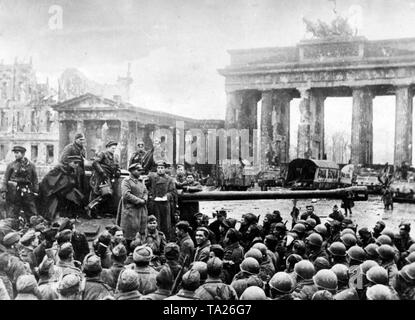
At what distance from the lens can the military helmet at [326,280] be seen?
4.85 m

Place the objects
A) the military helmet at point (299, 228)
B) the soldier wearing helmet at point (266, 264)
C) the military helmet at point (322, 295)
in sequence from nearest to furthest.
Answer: the military helmet at point (322, 295) → the soldier wearing helmet at point (266, 264) → the military helmet at point (299, 228)

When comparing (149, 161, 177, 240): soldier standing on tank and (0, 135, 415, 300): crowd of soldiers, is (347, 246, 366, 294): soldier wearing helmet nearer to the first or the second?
(0, 135, 415, 300): crowd of soldiers

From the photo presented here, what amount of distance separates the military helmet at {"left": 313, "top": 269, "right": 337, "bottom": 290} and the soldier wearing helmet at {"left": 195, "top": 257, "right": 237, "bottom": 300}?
813 millimetres

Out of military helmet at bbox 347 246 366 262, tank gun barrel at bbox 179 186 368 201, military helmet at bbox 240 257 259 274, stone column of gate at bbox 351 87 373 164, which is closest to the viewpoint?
military helmet at bbox 240 257 259 274

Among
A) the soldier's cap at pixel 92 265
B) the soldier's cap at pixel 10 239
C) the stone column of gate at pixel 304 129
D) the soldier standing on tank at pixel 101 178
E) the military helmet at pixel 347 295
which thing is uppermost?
the stone column of gate at pixel 304 129

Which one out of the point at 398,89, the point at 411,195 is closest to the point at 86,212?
the point at 411,195

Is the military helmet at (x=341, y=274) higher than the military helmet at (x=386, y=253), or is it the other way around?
the military helmet at (x=386, y=253)

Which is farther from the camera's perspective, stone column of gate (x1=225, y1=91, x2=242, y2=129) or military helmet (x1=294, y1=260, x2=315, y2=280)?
stone column of gate (x1=225, y1=91, x2=242, y2=129)

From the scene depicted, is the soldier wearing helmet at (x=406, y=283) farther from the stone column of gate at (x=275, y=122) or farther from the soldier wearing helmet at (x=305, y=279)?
the stone column of gate at (x=275, y=122)

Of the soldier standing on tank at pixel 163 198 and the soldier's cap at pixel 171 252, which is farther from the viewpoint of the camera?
the soldier standing on tank at pixel 163 198

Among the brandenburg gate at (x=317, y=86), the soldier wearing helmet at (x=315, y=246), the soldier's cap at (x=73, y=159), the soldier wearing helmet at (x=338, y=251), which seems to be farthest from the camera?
the brandenburg gate at (x=317, y=86)

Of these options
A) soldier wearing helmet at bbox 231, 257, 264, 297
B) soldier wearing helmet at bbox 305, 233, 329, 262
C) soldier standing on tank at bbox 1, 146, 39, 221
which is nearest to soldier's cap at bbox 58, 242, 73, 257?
soldier wearing helmet at bbox 231, 257, 264, 297

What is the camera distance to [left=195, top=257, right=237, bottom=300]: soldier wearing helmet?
4.77 metres

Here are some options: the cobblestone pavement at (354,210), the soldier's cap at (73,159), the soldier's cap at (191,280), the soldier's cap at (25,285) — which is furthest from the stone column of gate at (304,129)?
the soldier's cap at (25,285)
